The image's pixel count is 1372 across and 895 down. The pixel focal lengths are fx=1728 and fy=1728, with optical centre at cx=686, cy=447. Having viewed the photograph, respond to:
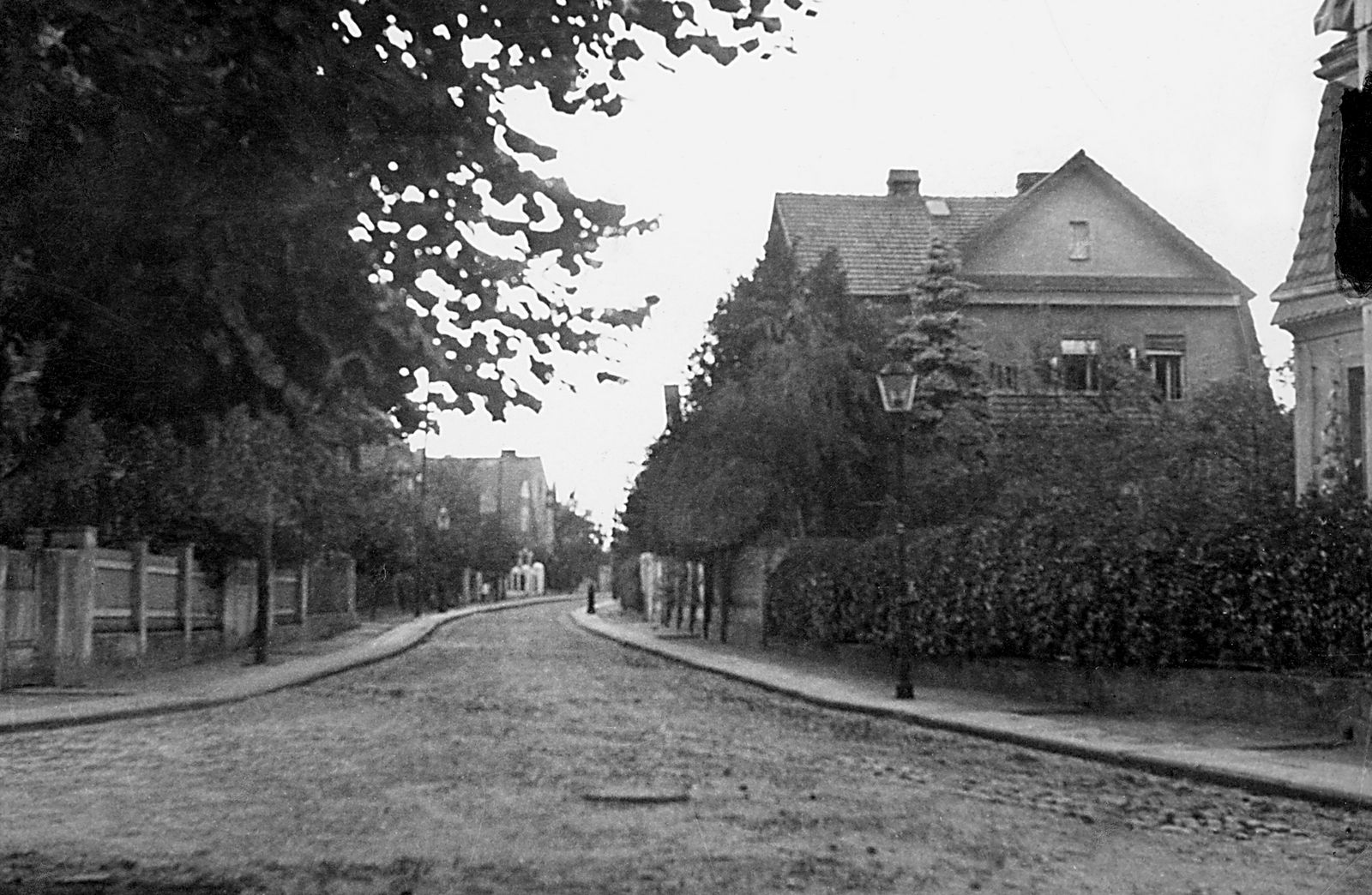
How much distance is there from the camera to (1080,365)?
40781 mm

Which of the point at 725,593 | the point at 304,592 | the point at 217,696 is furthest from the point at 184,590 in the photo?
the point at 725,593

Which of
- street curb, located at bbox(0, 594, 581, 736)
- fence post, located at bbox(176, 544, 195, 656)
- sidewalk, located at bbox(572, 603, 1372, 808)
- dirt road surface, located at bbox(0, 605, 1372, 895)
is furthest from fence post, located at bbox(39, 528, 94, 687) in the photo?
sidewalk, located at bbox(572, 603, 1372, 808)

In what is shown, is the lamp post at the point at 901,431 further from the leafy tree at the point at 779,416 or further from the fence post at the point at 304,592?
the fence post at the point at 304,592

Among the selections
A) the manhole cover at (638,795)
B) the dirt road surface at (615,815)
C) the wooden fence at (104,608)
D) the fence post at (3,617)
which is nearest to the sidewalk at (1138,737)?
the dirt road surface at (615,815)

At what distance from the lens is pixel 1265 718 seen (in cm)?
1562

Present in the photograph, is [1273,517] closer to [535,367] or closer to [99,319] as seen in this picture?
[535,367]

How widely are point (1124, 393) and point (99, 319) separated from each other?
26.4 meters

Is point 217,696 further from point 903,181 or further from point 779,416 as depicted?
point 903,181

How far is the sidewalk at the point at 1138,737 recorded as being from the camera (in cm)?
1169

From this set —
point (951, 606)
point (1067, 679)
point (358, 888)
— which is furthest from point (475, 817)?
point (951, 606)

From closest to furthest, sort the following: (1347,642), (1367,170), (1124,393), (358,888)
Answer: (358,888), (1367,170), (1347,642), (1124,393)

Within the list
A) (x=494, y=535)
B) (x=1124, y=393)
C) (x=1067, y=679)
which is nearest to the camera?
(x=1067, y=679)

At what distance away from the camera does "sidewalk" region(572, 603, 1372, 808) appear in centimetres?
1169

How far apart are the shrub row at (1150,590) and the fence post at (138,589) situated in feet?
37.2
